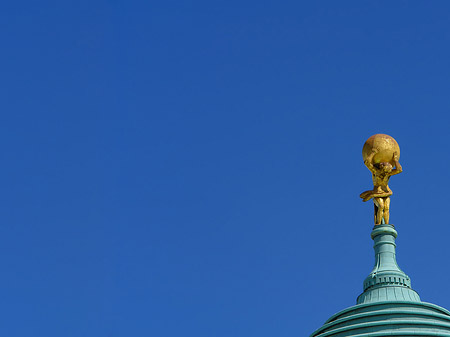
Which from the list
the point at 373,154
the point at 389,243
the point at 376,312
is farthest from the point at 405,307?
the point at 373,154

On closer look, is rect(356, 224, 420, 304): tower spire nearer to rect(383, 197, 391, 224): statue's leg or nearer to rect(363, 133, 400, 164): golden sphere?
rect(383, 197, 391, 224): statue's leg

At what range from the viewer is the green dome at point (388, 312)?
48.6 m

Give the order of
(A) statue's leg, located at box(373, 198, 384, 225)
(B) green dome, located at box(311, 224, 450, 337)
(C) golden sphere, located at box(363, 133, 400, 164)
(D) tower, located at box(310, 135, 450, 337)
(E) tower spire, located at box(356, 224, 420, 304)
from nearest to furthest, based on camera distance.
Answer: (B) green dome, located at box(311, 224, 450, 337) → (D) tower, located at box(310, 135, 450, 337) → (E) tower spire, located at box(356, 224, 420, 304) → (C) golden sphere, located at box(363, 133, 400, 164) → (A) statue's leg, located at box(373, 198, 384, 225)

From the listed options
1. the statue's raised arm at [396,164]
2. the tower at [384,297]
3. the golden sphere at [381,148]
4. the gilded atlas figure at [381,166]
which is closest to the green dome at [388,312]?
the tower at [384,297]

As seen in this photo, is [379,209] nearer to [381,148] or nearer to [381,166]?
[381,166]

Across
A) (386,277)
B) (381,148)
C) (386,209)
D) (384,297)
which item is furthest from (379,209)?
(384,297)

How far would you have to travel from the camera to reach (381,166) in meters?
54.2

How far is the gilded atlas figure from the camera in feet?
178

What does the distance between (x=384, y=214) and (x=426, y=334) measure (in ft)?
25.6

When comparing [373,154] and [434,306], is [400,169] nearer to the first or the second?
[373,154]

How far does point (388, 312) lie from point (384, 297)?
151 cm

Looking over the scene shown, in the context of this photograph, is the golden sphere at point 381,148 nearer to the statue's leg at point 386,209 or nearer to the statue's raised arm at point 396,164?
the statue's raised arm at point 396,164

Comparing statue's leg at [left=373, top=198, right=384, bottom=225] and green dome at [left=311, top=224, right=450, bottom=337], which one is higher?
statue's leg at [left=373, top=198, right=384, bottom=225]

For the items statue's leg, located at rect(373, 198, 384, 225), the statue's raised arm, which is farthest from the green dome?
the statue's raised arm
